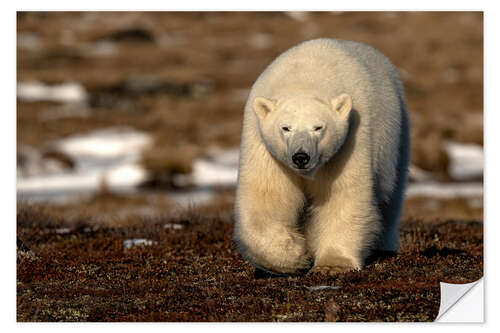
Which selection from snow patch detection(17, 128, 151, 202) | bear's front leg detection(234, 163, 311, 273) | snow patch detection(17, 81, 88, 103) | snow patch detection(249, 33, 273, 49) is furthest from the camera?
snow patch detection(249, 33, 273, 49)

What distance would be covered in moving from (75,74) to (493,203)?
3442cm

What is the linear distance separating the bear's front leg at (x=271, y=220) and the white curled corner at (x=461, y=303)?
4.10ft

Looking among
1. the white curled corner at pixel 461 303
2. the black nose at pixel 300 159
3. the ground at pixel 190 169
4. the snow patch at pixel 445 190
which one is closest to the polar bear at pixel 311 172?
the black nose at pixel 300 159

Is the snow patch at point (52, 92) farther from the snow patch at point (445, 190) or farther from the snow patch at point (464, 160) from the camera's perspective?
the snow patch at point (445, 190)

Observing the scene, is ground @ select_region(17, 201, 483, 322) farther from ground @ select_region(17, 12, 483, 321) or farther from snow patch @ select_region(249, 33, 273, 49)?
snow patch @ select_region(249, 33, 273, 49)

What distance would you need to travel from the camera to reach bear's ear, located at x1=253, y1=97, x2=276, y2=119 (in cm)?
625

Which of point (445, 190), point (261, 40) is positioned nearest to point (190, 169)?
point (445, 190)

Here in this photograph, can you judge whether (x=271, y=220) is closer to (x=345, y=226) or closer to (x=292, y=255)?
(x=292, y=255)

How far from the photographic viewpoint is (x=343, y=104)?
20.6 ft

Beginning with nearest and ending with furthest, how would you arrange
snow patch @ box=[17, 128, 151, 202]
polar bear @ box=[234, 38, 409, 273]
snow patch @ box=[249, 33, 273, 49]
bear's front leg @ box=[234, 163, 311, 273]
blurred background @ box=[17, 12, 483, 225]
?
polar bear @ box=[234, 38, 409, 273]
bear's front leg @ box=[234, 163, 311, 273]
blurred background @ box=[17, 12, 483, 225]
snow patch @ box=[17, 128, 151, 202]
snow patch @ box=[249, 33, 273, 49]

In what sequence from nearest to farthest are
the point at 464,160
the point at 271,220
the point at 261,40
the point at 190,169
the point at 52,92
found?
the point at 271,220 → the point at 190,169 → the point at 464,160 → the point at 52,92 → the point at 261,40

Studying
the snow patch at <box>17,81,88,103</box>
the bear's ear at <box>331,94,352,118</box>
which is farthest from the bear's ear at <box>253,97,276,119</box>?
the snow patch at <box>17,81,88,103</box>
